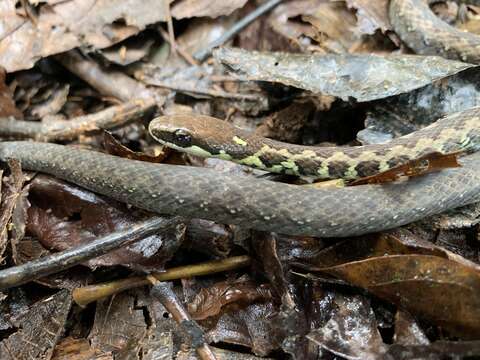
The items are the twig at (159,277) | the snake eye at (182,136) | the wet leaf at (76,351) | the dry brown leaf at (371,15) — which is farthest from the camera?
the dry brown leaf at (371,15)

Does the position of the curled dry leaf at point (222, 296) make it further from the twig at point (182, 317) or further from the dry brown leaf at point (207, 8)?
the dry brown leaf at point (207, 8)

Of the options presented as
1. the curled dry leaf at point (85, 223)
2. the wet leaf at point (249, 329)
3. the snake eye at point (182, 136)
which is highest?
the snake eye at point (182, 136)

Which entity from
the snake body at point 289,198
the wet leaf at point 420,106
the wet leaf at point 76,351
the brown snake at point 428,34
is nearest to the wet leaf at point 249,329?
the snake body at point 289,198

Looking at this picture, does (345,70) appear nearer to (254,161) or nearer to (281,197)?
(254,161)

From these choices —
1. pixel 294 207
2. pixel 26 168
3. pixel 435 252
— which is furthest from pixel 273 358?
pixel 26 168

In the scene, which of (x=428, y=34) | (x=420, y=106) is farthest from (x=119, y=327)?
(x=428, y=34)
